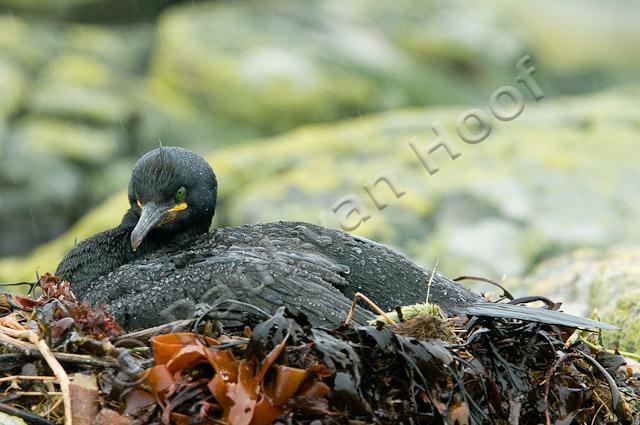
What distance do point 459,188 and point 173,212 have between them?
189 inches

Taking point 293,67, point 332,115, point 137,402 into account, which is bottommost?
point 137,402

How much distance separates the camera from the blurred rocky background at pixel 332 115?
9242 mm

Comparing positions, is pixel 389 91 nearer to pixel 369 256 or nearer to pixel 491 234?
pixel 491 234

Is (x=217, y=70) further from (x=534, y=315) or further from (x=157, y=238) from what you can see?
(x=534, y=315)

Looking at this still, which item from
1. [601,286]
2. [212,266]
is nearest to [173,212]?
[212,266]

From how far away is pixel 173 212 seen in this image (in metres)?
5.34

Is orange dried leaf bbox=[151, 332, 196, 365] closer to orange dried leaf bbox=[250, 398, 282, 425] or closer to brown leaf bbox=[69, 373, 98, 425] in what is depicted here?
brown leaf bbox=[69, 373, 98, 425]

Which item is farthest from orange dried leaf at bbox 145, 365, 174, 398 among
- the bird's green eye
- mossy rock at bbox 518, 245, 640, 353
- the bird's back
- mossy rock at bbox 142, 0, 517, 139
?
mossy rock at bbox 142, 0, 517, 139

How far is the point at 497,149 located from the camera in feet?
35.2

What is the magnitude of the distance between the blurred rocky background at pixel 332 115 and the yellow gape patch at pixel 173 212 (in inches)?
134

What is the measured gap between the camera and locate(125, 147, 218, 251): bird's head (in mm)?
5281

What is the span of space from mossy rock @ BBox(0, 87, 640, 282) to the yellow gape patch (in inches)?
134

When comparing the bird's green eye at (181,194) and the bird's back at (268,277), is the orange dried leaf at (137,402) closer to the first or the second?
the bird's back at (268,277)

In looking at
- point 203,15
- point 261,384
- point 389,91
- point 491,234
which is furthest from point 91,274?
point 203,15
